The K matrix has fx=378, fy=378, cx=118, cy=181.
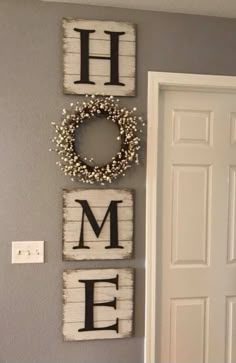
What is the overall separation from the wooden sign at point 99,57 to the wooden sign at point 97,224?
0.51 m

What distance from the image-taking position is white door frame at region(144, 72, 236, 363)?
1895mm

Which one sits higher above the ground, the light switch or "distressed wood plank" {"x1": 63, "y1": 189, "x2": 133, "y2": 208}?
"distressed wood plank" {"x1": 63, "y1": 189, "x2": 133, "y2": 208}

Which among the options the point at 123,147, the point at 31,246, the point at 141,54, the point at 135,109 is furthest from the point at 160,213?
the point at 141,54

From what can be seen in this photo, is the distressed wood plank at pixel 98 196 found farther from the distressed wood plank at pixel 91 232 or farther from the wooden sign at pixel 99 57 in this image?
the wooden sign at pixel 99 57

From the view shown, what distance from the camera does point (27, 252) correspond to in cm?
183

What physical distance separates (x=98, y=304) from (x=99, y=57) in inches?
48.2

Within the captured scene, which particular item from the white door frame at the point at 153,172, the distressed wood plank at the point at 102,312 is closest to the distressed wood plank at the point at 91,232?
the white door frame at the point at 153,172

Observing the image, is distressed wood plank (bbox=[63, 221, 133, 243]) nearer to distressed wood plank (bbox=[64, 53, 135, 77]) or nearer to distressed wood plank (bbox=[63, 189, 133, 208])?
distressed wood plank (bbox=[63, 189, 133, 208])

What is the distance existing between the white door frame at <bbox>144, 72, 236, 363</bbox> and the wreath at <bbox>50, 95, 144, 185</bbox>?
96 mm

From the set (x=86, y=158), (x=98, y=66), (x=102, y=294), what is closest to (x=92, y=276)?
(x=102, y=294)

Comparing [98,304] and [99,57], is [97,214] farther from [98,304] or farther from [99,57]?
[99,57]

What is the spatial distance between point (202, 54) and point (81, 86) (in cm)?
65

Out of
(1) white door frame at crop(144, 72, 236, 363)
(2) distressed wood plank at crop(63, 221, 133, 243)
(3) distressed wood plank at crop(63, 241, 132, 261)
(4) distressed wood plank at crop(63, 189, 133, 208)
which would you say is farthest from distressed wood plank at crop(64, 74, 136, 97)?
(3) distressed wood plank at crop(63, 241, 132, 261)

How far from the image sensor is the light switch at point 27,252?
183 cm
